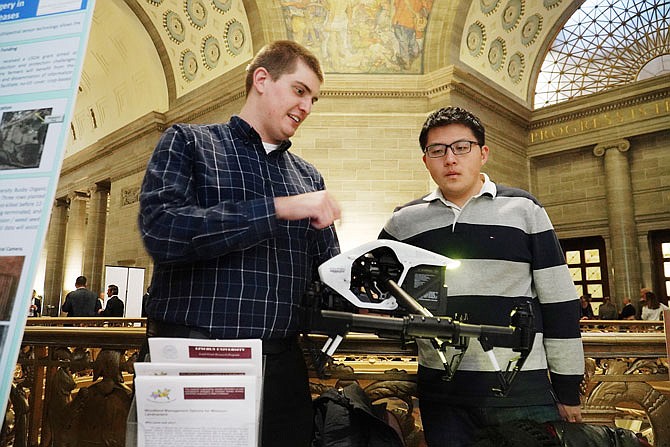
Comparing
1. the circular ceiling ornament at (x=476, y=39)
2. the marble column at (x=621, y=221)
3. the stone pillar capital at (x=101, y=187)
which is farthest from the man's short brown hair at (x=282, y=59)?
the stone pillar capital at (x=101, y=187)

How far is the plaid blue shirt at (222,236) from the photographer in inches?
49.6

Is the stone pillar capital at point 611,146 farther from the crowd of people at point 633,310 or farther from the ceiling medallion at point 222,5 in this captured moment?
the ceiling medallion at point 222,5

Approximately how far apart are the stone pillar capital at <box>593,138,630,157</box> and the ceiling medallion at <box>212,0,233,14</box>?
1043cm

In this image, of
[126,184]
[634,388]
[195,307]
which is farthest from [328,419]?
[126,184]

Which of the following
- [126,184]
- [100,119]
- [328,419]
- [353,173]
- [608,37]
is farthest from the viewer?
[100,119]

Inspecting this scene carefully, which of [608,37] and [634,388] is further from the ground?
[608,37]

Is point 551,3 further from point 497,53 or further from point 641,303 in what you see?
point 641,303

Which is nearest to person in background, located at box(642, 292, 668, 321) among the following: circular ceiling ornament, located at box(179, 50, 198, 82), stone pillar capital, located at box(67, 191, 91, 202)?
circular ceiling ornament, located at box(179, 50, 198, 82)

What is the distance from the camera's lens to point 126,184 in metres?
15.1

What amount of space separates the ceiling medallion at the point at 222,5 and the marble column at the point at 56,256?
1209 cm

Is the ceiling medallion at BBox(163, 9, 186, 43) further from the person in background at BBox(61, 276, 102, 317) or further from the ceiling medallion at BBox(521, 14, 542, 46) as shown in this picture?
the ceiling medallion at BBox(521, 14, 542, 46)

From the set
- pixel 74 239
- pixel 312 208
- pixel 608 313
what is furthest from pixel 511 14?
pixel 74 239

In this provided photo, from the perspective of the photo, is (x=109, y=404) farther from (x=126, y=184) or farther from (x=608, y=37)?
(x=608, y=37)

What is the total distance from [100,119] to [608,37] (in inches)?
671
